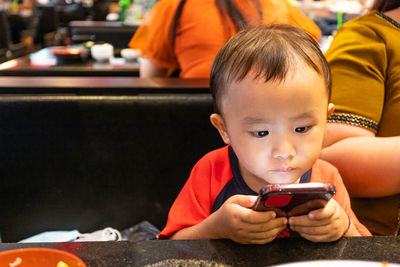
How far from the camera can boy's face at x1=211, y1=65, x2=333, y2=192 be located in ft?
2.54

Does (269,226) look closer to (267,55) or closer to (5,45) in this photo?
(267,55)

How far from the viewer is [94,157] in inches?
62.2

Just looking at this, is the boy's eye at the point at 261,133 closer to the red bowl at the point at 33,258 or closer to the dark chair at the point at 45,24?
the red bowl at the point at 33,258

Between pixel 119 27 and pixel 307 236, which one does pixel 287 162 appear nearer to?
pixel 307 236

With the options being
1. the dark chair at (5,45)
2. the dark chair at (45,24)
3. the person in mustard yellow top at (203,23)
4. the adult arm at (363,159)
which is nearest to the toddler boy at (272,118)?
the adult arm at (363,159)

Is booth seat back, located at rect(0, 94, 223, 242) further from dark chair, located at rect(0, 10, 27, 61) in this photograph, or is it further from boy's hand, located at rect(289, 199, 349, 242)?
dark chair, located at rect(0, 10, 27, 61)

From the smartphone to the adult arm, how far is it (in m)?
0.35

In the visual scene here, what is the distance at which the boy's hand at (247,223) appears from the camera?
73 centimetres

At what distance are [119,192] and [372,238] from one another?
1071 mm

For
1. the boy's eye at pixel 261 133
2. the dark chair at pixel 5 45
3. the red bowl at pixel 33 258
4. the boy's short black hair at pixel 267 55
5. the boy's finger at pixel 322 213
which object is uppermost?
the boy's short black hair at pixel 267 55

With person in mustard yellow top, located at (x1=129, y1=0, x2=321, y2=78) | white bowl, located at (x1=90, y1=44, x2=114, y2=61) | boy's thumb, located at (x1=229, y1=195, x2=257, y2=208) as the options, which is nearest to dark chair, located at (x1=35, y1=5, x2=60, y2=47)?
white bowl, located at (x1=90, y1=44, x2=114, y2=61)

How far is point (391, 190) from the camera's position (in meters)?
1.07

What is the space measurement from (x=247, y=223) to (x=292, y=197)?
103 mm

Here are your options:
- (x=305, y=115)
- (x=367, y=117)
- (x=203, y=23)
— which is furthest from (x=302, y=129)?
(x=203, y=23)
